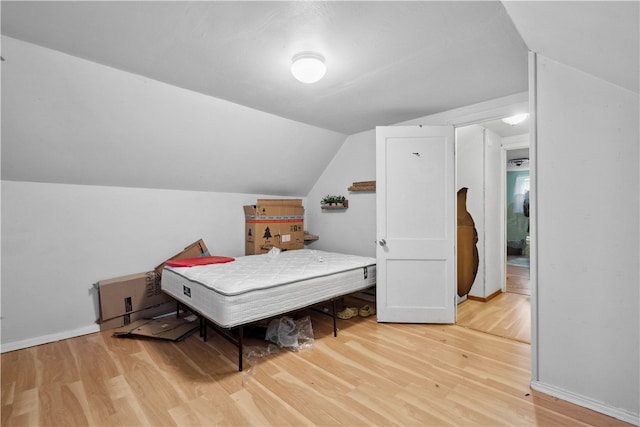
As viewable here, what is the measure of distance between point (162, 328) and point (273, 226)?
177 centimetres

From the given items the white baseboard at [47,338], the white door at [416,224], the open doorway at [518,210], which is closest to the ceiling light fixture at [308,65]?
the white door at [416,224]

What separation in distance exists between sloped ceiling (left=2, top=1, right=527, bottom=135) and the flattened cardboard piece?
2197mm


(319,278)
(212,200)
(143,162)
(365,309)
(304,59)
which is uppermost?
(304,59)

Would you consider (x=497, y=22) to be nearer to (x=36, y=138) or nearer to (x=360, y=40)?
(x=360, y=40)

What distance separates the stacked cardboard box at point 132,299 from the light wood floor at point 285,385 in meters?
0.24

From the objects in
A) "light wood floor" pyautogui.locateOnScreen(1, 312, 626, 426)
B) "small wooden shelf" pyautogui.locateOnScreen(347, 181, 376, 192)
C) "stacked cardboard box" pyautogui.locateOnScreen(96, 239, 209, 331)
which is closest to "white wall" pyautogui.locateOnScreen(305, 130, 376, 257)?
"small wooden shelf" pyautogui.locateOnScreen(347, 181, 376, 192)

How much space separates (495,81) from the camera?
2.49 m

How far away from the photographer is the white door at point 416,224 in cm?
305

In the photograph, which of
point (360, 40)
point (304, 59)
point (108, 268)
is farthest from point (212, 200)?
point (360, 40)

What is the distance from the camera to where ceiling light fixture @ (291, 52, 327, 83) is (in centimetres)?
200

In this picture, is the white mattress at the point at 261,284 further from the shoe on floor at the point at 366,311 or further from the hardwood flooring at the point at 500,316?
the hardwood flooring at the point at 500,316

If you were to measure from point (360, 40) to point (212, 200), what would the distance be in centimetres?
275

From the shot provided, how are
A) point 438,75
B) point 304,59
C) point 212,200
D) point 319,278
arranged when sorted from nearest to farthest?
1. point 304,59
2. point 438,75
3. point 319,278
4. point 212,200

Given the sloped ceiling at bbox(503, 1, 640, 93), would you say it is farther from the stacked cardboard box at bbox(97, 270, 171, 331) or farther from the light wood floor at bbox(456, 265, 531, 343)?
the stacked cardboard box at bbox(97, 270, 171, 331)
